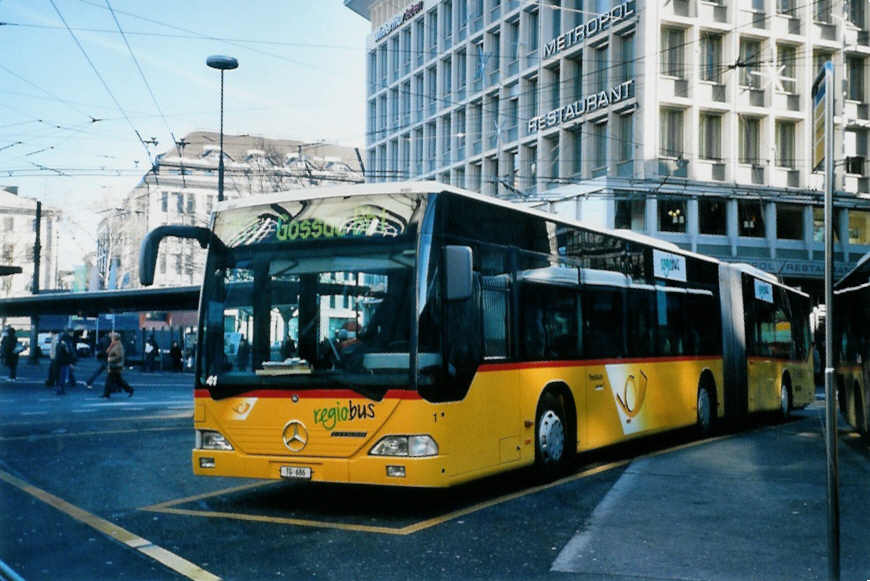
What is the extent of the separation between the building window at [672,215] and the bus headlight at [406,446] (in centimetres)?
3318

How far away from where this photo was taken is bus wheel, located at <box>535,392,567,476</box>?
1030 centimetres

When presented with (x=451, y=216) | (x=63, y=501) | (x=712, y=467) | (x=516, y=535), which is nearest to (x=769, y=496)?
(x=712, y=467)

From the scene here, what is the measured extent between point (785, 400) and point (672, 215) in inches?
823

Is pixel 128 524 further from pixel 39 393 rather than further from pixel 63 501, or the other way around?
pixel 39 393

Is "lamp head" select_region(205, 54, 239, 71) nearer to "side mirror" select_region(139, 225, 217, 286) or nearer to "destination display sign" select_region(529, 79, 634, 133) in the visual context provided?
"destination display sign" select_region(529, 79, 634, 133)

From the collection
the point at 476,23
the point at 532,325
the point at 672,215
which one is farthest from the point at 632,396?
the point at 476,23

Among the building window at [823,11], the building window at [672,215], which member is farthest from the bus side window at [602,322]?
the building window at [823,11]

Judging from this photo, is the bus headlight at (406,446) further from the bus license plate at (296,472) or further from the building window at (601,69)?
the building window at (601,69)

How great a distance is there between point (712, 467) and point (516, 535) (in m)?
4.83

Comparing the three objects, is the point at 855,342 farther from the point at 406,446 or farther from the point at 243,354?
the point at 243,354

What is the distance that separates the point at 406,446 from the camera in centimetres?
827

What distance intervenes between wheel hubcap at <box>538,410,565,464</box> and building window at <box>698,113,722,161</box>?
3165 cm

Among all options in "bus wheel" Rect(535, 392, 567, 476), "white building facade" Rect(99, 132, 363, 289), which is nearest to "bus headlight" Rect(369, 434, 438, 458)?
"bus wheel" Rect(535, 392, 567, 476)

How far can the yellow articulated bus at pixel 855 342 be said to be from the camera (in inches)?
547
